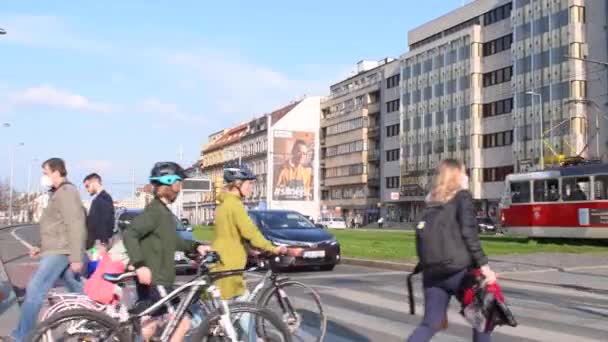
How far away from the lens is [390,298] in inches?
469

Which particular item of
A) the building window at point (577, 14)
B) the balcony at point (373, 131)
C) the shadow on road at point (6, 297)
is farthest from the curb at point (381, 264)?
the balcony at point (373, 131)

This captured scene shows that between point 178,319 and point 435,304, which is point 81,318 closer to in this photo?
point 178,319

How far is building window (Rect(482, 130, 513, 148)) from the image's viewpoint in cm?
6988

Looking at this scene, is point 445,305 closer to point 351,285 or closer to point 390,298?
point 390,298

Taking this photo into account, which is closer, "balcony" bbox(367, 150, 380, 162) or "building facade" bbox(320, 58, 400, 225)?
"building facade" bbox(320, 58, 400, 225)

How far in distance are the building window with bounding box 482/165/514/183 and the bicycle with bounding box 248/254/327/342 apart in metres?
64.0

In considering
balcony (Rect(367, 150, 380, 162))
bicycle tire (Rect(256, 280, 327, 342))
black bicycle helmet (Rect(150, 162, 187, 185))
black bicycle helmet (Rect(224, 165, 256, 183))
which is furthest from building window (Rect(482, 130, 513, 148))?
black bicycle helmet (Rect(150, 162, 187, 185))

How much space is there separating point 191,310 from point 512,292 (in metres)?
9.04

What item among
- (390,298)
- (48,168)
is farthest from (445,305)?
(390,298)

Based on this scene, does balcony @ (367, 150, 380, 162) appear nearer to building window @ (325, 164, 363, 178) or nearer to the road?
building window @ (325, 164, 363, 178)

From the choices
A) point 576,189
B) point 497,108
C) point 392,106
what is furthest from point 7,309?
point 392,106

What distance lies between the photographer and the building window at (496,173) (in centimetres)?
6948

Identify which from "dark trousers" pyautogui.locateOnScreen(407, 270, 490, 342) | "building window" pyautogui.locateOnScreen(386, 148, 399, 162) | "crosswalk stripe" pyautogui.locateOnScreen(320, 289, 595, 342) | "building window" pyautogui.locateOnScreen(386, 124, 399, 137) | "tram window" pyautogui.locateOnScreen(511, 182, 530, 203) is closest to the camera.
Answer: "dark trousers" pyautogui.locateOnScreen(407, 270, 490, 342)

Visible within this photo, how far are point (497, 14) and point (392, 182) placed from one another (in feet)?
89.5
